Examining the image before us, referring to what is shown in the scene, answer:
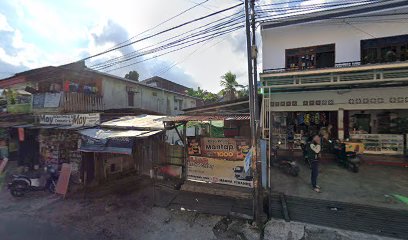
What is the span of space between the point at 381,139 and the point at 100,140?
13.6 metres

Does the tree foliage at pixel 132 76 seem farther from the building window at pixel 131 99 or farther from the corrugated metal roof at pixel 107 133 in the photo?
the corrugated metal roof at pixel 107 133

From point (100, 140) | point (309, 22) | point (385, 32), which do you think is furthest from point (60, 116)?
point (385, 32)

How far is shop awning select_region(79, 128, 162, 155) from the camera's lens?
27.6 feet

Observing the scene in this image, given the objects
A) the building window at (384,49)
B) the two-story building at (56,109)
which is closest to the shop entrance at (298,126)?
the building window at (384,49)

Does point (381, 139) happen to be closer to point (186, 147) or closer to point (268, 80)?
point (268, 80)

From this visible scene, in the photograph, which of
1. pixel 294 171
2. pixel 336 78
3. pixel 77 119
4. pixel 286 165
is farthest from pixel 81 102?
pixel 336 78

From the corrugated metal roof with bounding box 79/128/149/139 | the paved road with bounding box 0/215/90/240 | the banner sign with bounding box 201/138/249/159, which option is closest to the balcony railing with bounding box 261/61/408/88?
the banner sign with bounding box 201/138/249/159

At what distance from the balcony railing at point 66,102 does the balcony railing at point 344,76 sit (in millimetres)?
10733

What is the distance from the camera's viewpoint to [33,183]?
9852 millimetres

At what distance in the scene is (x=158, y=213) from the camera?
24.4 feet

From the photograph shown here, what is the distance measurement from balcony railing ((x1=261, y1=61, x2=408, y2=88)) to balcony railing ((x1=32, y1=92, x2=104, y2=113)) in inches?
423

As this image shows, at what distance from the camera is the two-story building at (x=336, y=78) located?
32.1 ft

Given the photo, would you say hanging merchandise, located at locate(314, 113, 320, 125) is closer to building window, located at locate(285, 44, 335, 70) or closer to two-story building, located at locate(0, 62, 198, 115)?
building window, located at locate(285, 44, 335, 70)

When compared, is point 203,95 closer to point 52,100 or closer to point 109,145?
point 52,100
